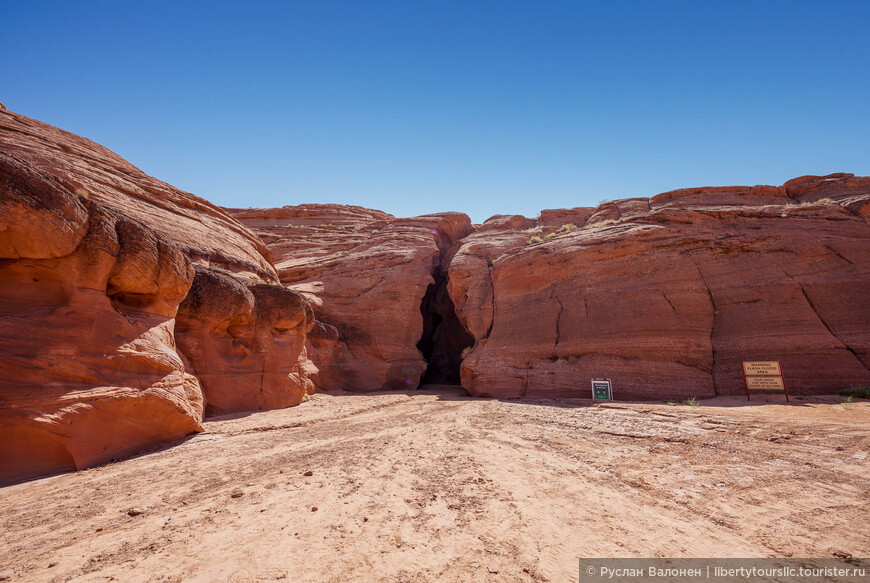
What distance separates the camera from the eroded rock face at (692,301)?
11641 mm

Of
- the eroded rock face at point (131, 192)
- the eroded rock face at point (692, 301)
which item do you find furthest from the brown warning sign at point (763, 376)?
the eroded rock face at point (131, 192)

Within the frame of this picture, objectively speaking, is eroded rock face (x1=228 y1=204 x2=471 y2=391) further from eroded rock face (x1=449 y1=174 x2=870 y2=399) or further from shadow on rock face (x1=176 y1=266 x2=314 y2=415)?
eroded rock face (x1=449 y1=174 x2=870 y2=399)

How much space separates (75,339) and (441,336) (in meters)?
22.1

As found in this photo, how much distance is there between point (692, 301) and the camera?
1357cm

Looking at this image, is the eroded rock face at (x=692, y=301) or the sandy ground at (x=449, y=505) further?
the eroded rock face at (x=692, y=301)

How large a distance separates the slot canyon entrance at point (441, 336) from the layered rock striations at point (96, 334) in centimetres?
1479

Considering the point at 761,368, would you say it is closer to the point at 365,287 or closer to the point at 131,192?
the point at 365,287

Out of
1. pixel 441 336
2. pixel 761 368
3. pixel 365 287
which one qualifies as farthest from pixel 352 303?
pixel 761 368

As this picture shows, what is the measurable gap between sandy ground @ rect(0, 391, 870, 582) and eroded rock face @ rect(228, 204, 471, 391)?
1111 cm

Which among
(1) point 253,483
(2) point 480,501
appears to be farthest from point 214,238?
(2) point 480,501

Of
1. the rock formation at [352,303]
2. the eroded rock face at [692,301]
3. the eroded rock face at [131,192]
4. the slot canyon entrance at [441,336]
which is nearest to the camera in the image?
the rock formation at [352,303]

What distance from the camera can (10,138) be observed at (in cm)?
1208

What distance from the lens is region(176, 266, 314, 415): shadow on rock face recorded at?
10.3m

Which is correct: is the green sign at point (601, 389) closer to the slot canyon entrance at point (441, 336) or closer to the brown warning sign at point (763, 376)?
the brown warning sign at point (763, 376)
